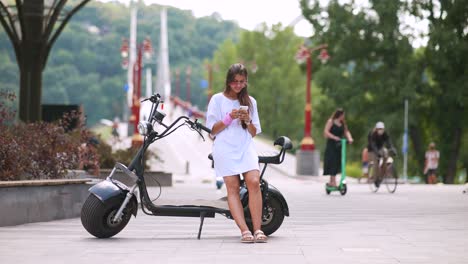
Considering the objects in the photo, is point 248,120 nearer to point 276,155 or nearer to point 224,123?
point 224,123

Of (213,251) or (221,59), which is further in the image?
(221,59)

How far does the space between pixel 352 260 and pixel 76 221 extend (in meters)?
5.77

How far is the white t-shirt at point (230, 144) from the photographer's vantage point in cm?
1118

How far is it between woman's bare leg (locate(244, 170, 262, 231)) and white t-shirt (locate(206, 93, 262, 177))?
0.07m

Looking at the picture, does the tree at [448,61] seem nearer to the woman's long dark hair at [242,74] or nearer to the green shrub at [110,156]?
the green shrub at [110,156]

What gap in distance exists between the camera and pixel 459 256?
9.81 metres

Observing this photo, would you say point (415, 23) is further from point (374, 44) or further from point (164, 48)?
point (164, 48)

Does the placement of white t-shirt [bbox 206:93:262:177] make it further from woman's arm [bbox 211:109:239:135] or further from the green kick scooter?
the green kick scooter

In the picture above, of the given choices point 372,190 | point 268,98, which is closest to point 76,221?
point 372,190

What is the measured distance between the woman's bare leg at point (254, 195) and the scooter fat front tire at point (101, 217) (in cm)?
126

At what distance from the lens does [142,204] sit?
11.4 m

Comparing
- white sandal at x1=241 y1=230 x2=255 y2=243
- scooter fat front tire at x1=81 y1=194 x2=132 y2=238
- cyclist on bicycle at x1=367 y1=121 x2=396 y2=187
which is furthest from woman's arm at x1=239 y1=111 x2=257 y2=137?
cyclist on bicycle at x1=367 y1=121 x2=396 y2=187

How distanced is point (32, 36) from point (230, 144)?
13.8 metres

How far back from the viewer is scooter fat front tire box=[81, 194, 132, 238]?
1126cm
